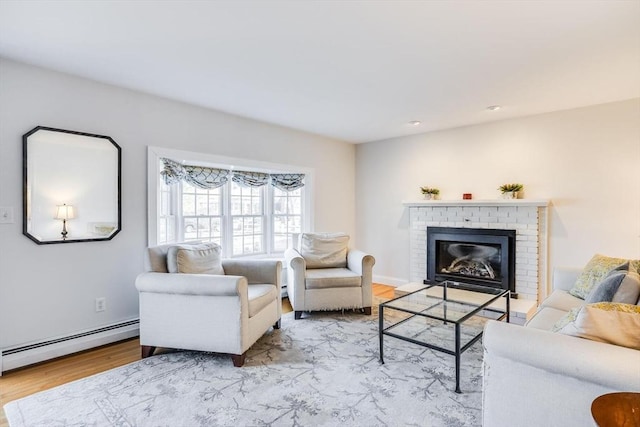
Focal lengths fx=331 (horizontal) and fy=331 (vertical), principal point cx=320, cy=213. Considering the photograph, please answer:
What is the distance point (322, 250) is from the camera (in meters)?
4.12

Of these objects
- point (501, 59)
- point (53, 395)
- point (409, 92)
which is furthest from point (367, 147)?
point (53, 395)

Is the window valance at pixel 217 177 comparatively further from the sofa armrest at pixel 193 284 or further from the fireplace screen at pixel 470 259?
the fireplace screen at pixel 470 259

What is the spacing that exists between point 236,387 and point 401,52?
263cm

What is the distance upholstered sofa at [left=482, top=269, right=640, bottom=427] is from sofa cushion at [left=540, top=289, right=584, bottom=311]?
4.52 feet

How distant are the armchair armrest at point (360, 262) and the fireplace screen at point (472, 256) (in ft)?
4.59

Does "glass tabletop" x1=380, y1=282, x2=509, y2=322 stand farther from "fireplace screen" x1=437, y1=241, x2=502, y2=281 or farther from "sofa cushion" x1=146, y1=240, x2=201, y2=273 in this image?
"sofa cushion" x1=146, y1=240, x2=201, y2=273

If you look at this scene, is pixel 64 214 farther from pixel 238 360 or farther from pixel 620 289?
pixel 620 289

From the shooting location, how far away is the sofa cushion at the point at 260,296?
2.73 meters

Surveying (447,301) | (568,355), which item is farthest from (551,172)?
(568,355)

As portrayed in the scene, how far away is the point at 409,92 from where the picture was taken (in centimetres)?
323

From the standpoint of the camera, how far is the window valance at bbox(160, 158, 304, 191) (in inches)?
141

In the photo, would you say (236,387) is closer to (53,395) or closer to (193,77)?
(53,395)

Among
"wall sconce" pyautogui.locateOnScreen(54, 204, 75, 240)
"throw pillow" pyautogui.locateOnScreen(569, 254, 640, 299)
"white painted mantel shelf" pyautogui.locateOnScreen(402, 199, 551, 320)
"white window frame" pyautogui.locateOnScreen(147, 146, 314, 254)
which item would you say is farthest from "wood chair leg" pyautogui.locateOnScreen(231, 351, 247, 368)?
"white painted mantel shelf" pyautogui.locateOnScreen(402, 199, 551, 320)

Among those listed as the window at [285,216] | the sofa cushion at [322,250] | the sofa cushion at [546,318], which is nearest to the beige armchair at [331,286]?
the sofa cushion at [322,250]
